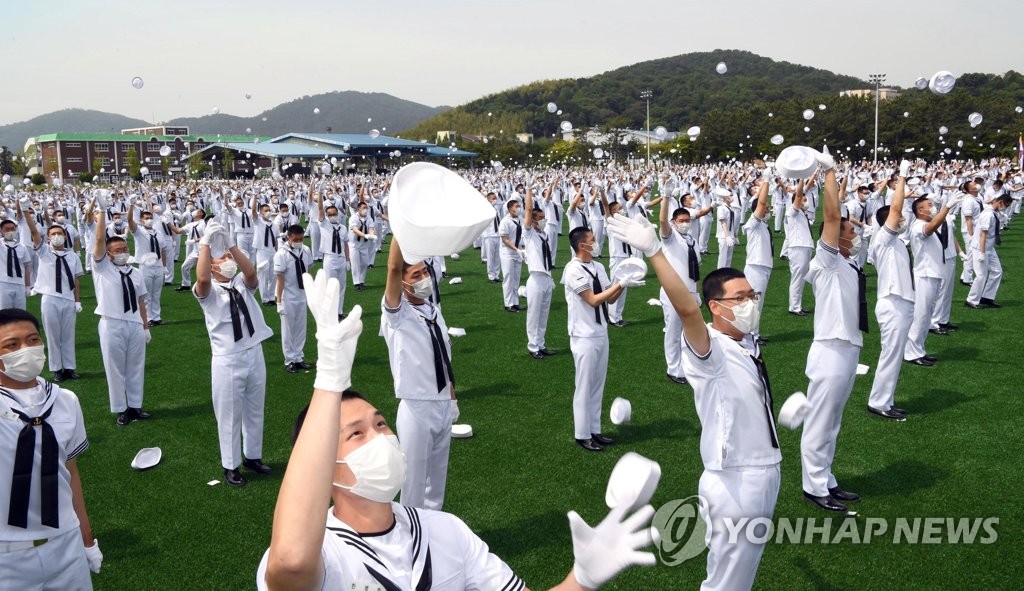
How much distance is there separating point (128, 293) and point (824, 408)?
8.17 metres

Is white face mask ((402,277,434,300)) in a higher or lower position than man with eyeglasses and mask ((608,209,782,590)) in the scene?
higher

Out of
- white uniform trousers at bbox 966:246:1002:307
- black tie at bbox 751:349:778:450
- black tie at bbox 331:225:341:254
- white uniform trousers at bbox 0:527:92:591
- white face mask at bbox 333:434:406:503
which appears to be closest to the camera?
white face mask at bbox 333:434:406:503

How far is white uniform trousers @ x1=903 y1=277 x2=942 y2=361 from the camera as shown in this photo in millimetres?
10461

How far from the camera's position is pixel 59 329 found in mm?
10891

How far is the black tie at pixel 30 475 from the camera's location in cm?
363

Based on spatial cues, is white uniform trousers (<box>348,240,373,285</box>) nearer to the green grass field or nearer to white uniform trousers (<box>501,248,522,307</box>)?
white uniform trousers (<box>501,248,522,307</box>)

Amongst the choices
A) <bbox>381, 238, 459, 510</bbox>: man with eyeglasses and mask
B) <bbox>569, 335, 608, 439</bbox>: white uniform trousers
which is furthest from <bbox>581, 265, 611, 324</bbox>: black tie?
<bbox>381, 238, 459, 510</bbox>: man with eyeglasses and mask

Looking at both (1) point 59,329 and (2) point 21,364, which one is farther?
(1) point 59,329

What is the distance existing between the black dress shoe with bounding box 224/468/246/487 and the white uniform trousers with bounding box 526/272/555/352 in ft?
18.3

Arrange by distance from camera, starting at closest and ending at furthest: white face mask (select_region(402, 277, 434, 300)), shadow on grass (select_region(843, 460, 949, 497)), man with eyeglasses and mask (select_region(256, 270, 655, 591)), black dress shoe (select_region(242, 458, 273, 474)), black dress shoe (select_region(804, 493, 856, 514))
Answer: man with eyeglasses and mask (select_region(256, 270, 655, 591)) < white face mask (select_region(402, 277, 434, 300)) < black dress shoe (select_region(804, 493, 856, 514)) < shadow on grass (select_region(843, 460, 949, 497)) < black dress shoe (select_region(242, 458, 273, 474))

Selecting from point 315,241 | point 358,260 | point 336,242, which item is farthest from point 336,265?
point 315,241

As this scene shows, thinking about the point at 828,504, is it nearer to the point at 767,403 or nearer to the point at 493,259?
the point at 767,403

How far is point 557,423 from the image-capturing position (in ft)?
27.9

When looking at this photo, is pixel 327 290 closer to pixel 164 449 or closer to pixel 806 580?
pixel 806 580
